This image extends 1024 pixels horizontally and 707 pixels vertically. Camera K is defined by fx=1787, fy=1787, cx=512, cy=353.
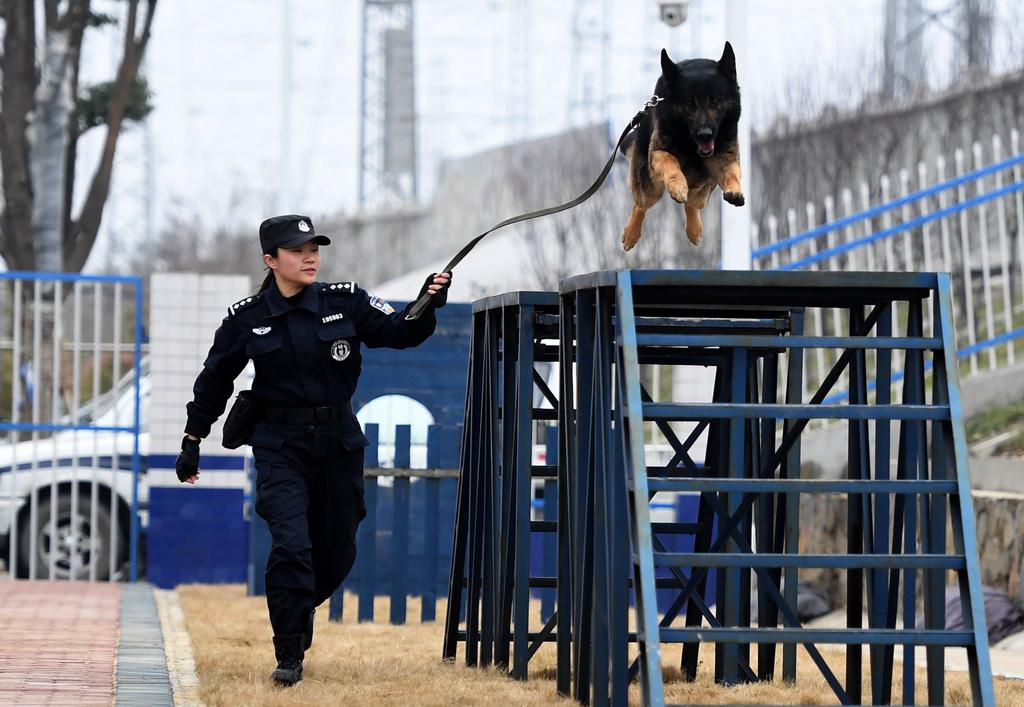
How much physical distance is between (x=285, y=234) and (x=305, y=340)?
47 cm

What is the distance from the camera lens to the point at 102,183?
667 inches

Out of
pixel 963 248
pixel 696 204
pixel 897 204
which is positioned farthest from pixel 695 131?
pixel 963 248

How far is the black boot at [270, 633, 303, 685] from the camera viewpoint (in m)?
7.24

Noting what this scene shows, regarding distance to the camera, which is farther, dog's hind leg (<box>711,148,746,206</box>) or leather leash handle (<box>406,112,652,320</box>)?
leather leash handle (<box>406,112,652,320</box>)

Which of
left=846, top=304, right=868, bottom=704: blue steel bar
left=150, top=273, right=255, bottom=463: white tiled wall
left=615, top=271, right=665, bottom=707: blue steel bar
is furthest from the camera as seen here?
left=150, top=273, right=255, bottom=463: white tiled wall

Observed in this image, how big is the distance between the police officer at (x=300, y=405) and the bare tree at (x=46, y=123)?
9.71 meters

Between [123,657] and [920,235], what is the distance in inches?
453

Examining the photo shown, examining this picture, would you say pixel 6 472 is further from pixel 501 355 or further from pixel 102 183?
pixel 501 355

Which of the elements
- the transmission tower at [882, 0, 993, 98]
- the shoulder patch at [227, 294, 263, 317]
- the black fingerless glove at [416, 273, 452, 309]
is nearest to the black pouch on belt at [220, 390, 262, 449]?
the shoulder patch at [227, 294, 263, 317]

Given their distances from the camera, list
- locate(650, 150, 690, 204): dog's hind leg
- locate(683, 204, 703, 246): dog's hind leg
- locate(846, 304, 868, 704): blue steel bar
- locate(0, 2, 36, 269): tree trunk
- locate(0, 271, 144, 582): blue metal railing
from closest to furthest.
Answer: locate(650, 150, 690, 204): dog's hind leg < locate(683, 204, 703, 246): dog's hind leg < locate(846, 304, 868, 704): blue steel bar < locate(0, 271, 144, 582): blue metal railing < locate(0, 2, 36, 269): tree trunk

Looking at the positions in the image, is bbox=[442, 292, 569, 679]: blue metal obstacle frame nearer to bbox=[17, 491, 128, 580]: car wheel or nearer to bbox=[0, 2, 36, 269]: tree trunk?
bbox=[17, 491, 128, 580]: car wheel

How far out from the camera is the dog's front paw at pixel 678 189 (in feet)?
18.8

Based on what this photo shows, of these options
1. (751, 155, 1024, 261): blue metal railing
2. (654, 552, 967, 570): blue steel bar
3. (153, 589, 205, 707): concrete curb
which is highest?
(751, 155, 1024, 261): blue metal railing

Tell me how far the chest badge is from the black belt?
204mm
